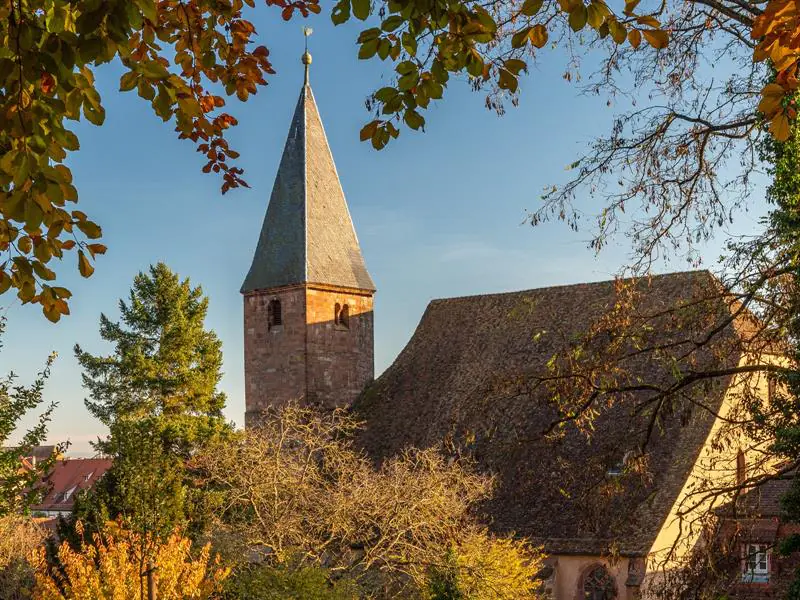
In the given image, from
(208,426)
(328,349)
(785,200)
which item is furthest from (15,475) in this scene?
(328,349)

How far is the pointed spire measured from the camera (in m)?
34.2

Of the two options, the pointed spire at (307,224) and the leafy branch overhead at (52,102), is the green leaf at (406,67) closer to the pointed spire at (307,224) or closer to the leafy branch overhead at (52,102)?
the leafy branch overhead at (52,102)

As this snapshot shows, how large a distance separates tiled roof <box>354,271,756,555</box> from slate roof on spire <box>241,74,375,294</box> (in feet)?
11.4

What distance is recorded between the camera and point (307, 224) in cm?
3431

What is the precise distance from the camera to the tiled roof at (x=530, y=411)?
23.7 metres

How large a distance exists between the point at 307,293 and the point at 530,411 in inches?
356

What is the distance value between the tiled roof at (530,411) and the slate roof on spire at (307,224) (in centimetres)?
348

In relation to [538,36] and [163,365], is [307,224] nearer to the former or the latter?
[163,365]

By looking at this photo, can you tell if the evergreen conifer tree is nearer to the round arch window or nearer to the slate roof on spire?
the slate roof on spire

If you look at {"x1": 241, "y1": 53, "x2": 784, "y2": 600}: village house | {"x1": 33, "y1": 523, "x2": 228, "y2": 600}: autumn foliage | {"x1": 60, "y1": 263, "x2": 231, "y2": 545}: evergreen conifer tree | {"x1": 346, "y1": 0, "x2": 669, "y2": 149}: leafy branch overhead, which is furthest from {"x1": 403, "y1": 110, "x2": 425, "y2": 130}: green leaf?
{"x1": 60, "y1": 263, "x2": 231, "y2": 545}: evergreen conifer tree

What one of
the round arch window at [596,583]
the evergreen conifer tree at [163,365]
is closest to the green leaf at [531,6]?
the round arch window at [596,583]

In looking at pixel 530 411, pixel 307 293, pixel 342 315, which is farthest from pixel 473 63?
pixel 342 315

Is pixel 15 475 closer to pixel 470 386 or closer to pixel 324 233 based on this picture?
pixel 470 386

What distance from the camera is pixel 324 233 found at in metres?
34.8
